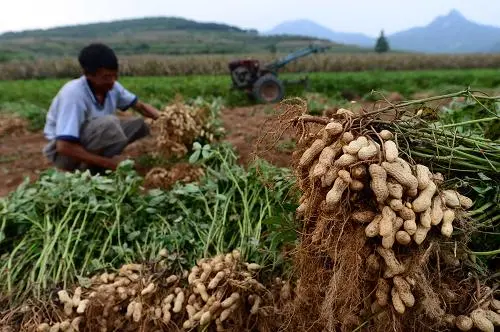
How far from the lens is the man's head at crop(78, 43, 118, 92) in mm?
3729

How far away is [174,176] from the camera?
3729 millimetres

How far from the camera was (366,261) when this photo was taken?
57.3 inches

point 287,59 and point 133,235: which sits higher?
point 133,235

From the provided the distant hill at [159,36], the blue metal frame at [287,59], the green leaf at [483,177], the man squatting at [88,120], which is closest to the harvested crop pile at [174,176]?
the man squatting at [88,120]

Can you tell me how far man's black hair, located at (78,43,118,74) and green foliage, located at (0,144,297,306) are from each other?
1204mm

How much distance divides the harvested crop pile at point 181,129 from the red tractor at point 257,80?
5.27 m

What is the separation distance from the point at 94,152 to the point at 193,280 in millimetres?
2396

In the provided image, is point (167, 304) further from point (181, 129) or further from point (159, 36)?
point (159, 36)

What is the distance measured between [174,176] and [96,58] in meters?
1.13

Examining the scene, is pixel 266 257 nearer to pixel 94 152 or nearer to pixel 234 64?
pixel 94 152

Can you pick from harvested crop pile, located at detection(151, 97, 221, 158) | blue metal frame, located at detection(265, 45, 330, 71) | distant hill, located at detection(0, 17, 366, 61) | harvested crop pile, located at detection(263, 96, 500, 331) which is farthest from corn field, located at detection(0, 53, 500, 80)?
distant hill, located at detection(0, 17, 366, 61)

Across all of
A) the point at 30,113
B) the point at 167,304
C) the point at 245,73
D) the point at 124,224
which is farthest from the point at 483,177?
the point at 245,73

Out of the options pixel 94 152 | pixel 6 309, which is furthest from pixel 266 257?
pixel 94 152

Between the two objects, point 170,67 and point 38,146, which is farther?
point 170,67
